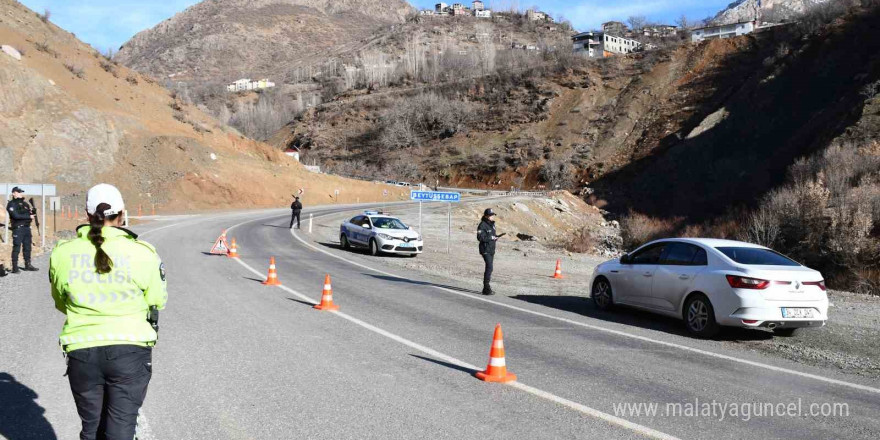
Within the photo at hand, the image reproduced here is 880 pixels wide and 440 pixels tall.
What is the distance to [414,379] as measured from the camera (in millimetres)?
6781

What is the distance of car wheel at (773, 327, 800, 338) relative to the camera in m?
10.1

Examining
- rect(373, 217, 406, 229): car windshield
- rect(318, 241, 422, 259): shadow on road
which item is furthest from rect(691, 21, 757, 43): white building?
rect(373, 217, 406, 229): car windshield

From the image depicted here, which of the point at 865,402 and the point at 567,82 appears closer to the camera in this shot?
the point at 865,402

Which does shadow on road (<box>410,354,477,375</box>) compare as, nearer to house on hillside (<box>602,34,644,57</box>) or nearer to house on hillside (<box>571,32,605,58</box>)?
house on hillside (<box>571,32,605,58</box>)

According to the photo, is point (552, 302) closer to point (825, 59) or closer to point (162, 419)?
point (162, 419)

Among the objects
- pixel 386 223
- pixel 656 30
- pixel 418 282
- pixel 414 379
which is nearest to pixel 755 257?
pixel 414 379

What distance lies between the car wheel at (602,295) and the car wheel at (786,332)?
2662mm

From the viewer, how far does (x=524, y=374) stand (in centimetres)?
715

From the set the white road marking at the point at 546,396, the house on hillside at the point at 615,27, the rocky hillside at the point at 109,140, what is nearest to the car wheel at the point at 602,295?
the white road marking at the point at 546,396

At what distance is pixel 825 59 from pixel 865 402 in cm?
7067

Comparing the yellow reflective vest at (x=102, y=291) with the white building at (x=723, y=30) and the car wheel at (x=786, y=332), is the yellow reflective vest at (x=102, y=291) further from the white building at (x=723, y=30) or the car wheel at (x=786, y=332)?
the white building at (x=723, y=30)

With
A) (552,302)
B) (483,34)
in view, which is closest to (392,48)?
(483,34)

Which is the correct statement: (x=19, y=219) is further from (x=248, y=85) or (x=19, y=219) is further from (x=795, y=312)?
(x=248, y=85)

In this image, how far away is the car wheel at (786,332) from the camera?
397 inches
